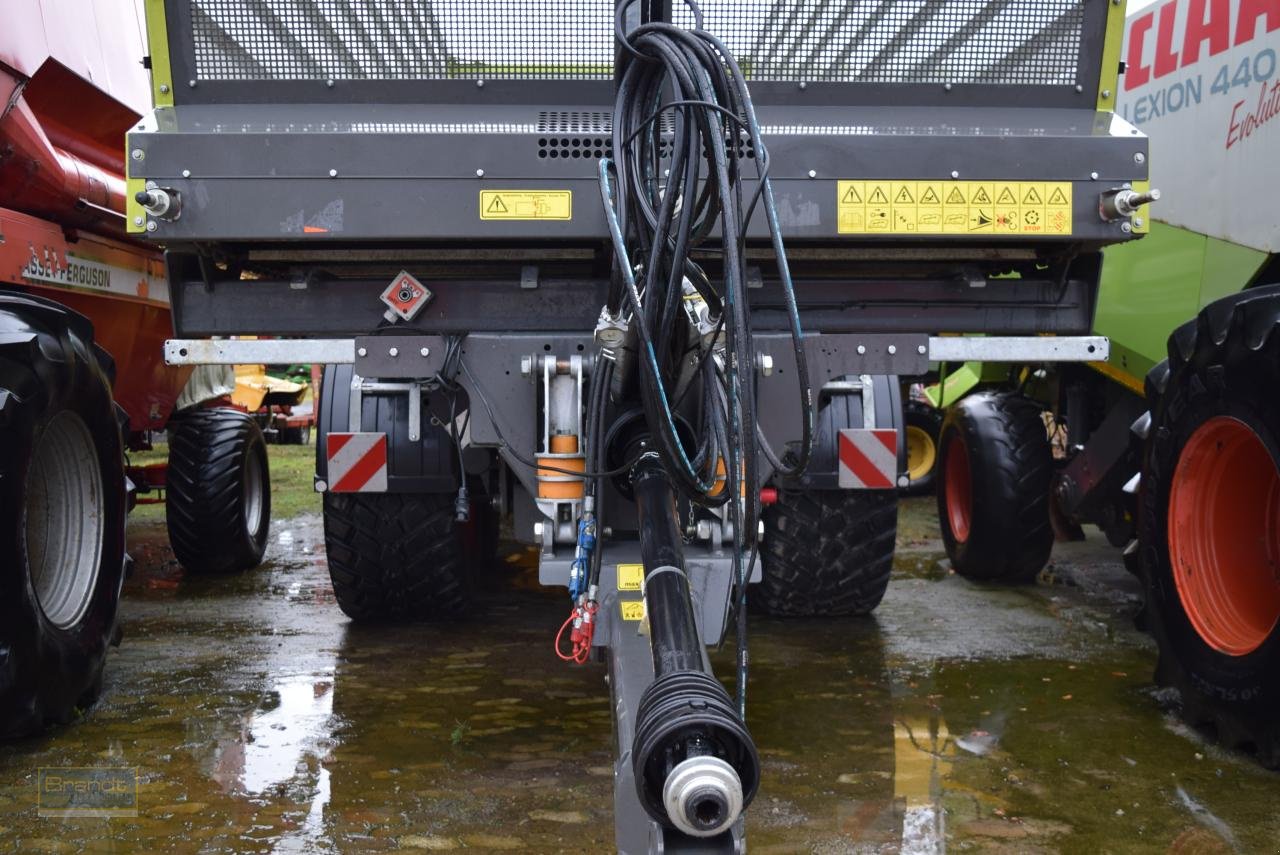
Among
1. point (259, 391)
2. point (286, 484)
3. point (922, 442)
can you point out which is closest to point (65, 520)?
point (922, 442)

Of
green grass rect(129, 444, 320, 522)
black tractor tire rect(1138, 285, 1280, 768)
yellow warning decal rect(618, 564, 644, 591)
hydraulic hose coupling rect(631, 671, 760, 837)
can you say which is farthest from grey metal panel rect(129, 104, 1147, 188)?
green grass rect(129, 444, 320, 522)

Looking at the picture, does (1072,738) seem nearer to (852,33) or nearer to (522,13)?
(852,33)

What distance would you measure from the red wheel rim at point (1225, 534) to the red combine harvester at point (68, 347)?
3192 mm

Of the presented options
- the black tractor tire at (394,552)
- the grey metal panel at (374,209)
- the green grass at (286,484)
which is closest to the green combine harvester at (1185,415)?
the grey metal panel at (374,209)

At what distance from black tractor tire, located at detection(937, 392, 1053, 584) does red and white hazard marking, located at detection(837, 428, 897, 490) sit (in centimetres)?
162

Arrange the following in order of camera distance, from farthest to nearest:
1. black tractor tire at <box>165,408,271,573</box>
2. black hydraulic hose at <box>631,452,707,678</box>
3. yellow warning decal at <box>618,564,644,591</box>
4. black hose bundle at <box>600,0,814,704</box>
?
black tractor tire at <box>165,408,271,573</box> < yellow warning decal at <box>618,564,644,591</box> < black hose bundle at <box>600,0,814,704</box> < black hydraulic hose at <box>631,452,707,678</box>

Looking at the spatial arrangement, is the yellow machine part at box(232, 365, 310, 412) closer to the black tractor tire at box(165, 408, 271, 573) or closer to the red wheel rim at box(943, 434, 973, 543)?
the black tractor tire at box(165, 408, 271, 573)

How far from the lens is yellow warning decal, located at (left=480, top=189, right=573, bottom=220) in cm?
335

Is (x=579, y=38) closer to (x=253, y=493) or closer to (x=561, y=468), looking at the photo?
(x=561, y=468)

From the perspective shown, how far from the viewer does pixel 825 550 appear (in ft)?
15.7

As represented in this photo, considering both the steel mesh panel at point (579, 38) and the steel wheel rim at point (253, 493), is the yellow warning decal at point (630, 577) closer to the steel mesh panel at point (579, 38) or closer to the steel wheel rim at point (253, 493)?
the steel mesh panel at point (579, 38)

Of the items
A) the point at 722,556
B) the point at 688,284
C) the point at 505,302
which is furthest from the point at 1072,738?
the point at 505,302

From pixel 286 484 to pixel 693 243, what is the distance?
8.94 m

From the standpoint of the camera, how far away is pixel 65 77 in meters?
4.54
